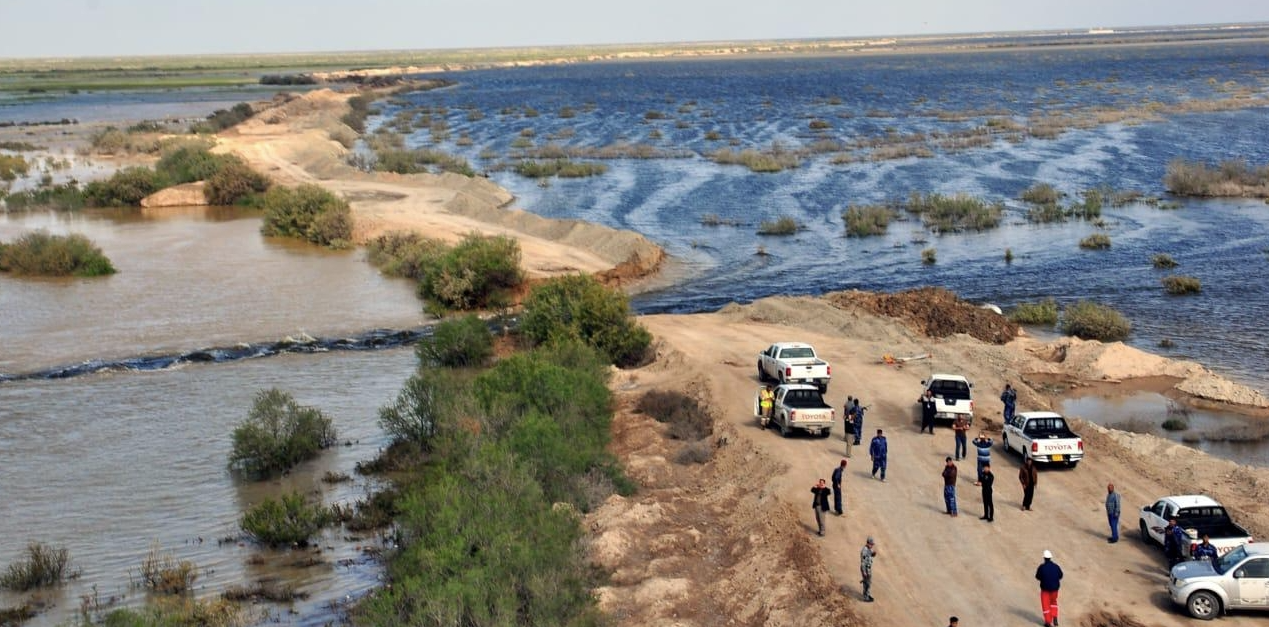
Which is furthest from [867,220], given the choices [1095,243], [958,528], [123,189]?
[123,189]

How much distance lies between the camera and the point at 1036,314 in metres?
41.8

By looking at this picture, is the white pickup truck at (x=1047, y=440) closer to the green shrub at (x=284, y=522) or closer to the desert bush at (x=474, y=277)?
the green shrub at (x=284, y=522)

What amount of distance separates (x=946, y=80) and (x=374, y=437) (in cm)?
15665

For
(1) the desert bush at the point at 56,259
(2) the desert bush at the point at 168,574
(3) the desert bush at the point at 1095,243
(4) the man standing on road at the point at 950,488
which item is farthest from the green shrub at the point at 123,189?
(4) the man standing on road at the point at 950,488

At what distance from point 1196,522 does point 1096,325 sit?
20319 millimetres

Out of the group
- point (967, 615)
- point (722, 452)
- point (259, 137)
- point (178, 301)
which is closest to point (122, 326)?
point (178, 301)

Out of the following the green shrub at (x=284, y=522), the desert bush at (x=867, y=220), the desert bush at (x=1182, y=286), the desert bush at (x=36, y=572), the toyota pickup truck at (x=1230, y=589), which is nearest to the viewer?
the toyota pickup truck at (x=1230, y=589)

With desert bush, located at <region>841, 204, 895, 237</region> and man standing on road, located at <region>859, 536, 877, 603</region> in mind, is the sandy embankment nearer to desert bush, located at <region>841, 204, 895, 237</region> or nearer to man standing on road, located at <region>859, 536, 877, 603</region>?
desert bush, located at <region>841, 204, 895, 237</region>

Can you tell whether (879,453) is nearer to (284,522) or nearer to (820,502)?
(820,502)

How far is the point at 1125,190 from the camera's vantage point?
68250 millimetres

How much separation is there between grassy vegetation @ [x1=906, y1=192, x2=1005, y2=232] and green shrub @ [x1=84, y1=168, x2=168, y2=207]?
44.5 metres

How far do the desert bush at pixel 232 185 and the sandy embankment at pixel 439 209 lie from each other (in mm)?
2102

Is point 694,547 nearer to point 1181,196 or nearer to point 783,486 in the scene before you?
point 783,486

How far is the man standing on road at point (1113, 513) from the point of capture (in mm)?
20797
